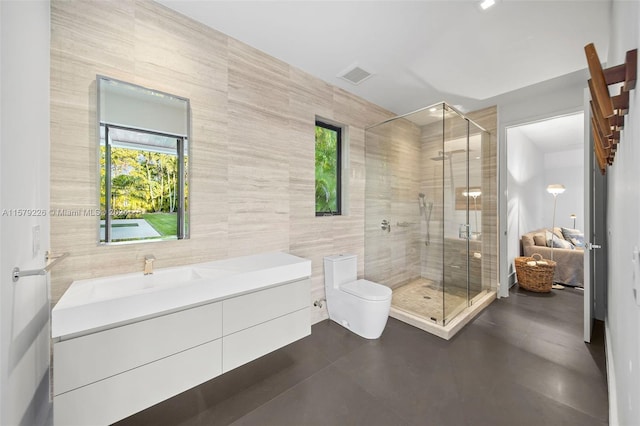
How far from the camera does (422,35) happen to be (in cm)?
201

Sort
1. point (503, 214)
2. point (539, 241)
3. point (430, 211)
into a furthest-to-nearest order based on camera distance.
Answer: point (539, 241)
point (503, 214)
point (430, 211)

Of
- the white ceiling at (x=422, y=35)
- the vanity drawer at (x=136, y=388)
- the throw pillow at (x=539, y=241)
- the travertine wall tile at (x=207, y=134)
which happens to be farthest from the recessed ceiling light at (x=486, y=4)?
the throw pillow at (x=539, y=241)

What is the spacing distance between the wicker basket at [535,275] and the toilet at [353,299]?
2564 millimetres

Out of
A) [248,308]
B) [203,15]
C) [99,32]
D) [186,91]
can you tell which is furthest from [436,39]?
[248,308]

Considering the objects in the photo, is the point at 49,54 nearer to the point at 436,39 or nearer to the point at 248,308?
the point at 248,308

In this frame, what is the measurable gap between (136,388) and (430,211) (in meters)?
3.03

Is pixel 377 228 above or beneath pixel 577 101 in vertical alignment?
beneath

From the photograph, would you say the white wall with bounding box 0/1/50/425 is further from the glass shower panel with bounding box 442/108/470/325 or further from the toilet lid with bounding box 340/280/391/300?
the glass shower panel with bounding box 442/108/470/325

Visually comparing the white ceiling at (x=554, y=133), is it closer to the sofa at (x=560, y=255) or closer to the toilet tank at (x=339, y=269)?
the sofa at (x=560, y=255)

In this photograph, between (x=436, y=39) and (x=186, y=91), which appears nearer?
(x=186, y=91)

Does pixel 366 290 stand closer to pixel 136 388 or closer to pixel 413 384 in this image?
pixel 413 384

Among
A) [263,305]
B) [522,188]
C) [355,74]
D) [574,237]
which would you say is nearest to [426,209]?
[355,74]

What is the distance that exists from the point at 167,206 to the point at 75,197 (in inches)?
18.3

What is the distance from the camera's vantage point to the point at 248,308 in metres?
1.62
